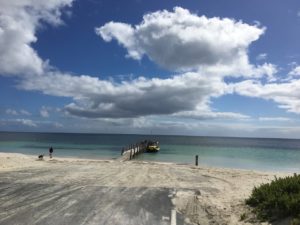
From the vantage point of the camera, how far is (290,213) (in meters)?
10.6

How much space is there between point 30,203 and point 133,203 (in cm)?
393

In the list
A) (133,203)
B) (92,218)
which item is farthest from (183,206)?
(92,218)

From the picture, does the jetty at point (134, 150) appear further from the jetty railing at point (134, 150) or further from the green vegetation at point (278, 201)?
the green vegetation at point (278, 201)

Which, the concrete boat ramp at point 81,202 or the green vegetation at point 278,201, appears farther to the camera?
the concrete boat ramp at point 81,202

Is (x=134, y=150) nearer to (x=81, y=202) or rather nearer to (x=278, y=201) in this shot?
(x=81, y=202)

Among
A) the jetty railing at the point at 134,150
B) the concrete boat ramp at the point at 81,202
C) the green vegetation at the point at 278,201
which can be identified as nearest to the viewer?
the green vegetation at the point at 278,201

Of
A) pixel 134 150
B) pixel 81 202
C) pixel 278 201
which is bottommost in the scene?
pixel 81 202

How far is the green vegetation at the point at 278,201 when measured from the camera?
34.8ft

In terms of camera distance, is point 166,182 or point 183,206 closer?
point 183,206

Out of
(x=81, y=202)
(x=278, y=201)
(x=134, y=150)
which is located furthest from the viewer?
(x=134, y=150)

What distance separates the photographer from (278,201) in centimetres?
1125

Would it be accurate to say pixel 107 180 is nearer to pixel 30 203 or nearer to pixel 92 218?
pixel 30 203

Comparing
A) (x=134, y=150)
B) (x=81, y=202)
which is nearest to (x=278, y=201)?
(x=81, y=202)

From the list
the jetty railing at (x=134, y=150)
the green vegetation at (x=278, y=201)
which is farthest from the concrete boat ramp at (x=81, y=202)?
the jetty railing at (x=134, y=150)
